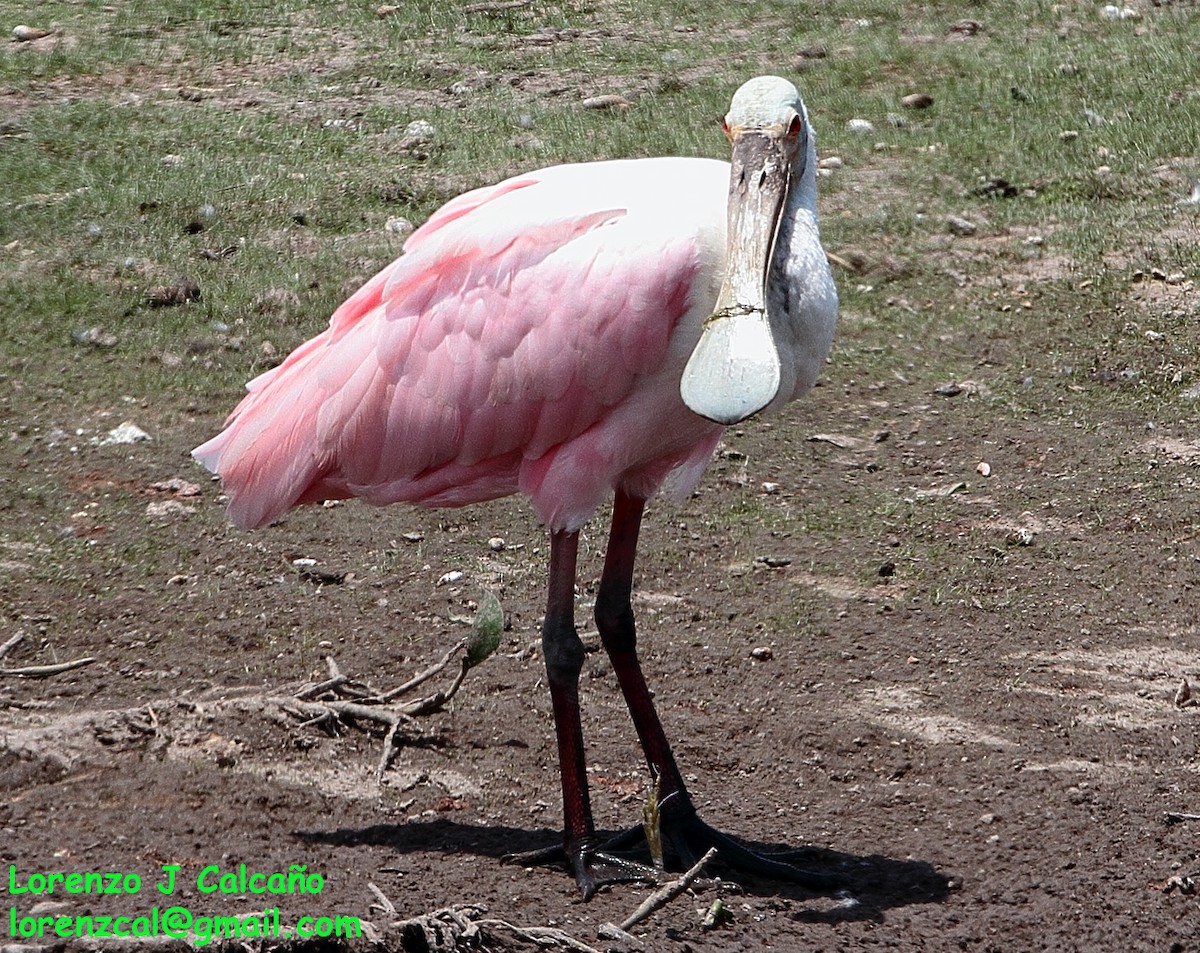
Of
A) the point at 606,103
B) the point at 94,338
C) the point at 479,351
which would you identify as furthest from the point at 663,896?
the point at 606,103

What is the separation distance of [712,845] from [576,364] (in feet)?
4.31

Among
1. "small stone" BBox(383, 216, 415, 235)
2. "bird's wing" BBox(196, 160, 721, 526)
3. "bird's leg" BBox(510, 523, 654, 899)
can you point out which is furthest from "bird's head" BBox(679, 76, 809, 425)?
"small stone" BBox(383, 216, 415, 235)

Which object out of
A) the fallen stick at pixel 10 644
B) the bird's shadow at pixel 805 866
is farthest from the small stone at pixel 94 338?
the bird's shadow at pixel 805 866

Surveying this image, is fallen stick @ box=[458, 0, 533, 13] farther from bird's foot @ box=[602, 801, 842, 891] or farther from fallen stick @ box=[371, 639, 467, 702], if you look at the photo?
bird's foot @ box=[602, 801, 842, 891]

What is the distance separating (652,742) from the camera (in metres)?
4.89

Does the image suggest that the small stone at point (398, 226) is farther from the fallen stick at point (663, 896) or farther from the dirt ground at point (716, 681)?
the fallen stick at point (663, 896)

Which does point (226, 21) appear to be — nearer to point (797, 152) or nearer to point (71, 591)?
point (71, 591)

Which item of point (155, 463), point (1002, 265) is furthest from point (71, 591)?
point (1002, 265)

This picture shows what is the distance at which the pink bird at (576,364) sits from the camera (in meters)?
4.36

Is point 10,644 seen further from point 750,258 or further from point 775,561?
point 750,258

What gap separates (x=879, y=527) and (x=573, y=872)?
257 cm

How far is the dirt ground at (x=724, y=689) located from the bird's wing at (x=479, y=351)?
0.77 m

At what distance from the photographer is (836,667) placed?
5.77 m

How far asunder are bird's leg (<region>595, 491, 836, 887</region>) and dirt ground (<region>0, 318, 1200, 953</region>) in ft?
0.39
